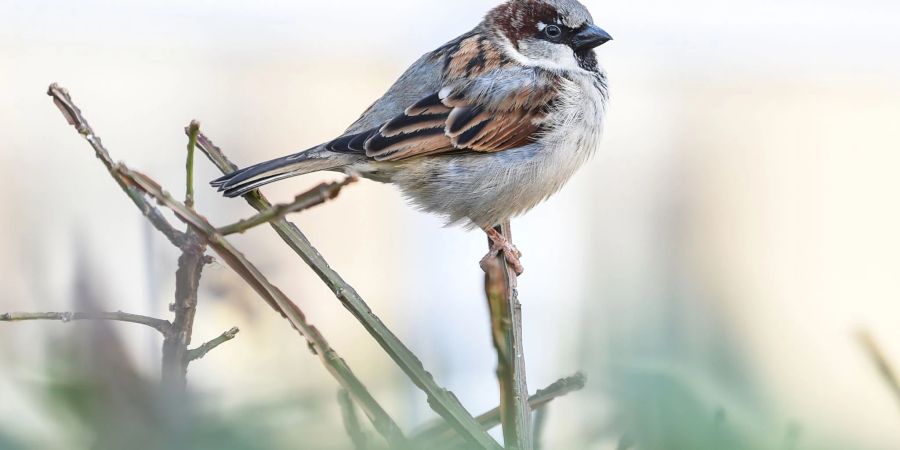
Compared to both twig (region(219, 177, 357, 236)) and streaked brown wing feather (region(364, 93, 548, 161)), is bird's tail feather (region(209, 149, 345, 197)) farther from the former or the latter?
twig (region(219, 177, 357, 236))

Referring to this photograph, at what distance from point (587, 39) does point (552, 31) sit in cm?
11

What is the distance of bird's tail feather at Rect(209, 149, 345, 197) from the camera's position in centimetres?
146

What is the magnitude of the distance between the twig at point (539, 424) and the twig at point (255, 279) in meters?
0.18

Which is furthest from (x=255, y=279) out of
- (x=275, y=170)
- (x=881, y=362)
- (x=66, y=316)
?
(x=275, y=170)

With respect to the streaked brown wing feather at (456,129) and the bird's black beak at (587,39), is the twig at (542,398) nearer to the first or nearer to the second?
the streaked brown wing feather at (456,129)

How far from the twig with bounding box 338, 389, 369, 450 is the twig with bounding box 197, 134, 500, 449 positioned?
3.5 inches

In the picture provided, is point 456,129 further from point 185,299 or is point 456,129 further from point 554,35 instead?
point 185,299

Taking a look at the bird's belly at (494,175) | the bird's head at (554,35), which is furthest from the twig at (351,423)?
the bird's head at (554,35)

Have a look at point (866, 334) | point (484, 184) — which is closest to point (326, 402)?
point (866, 334)

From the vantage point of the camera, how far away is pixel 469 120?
241cm

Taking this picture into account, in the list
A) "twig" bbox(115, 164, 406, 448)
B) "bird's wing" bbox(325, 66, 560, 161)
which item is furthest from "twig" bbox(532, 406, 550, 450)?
"bird's wing" bbox(325, 66, 560, 161)

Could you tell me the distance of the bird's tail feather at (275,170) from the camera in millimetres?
1456

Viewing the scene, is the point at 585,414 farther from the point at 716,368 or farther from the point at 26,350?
the point at 26,350

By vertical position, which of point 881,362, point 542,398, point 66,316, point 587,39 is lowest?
point 542,398
